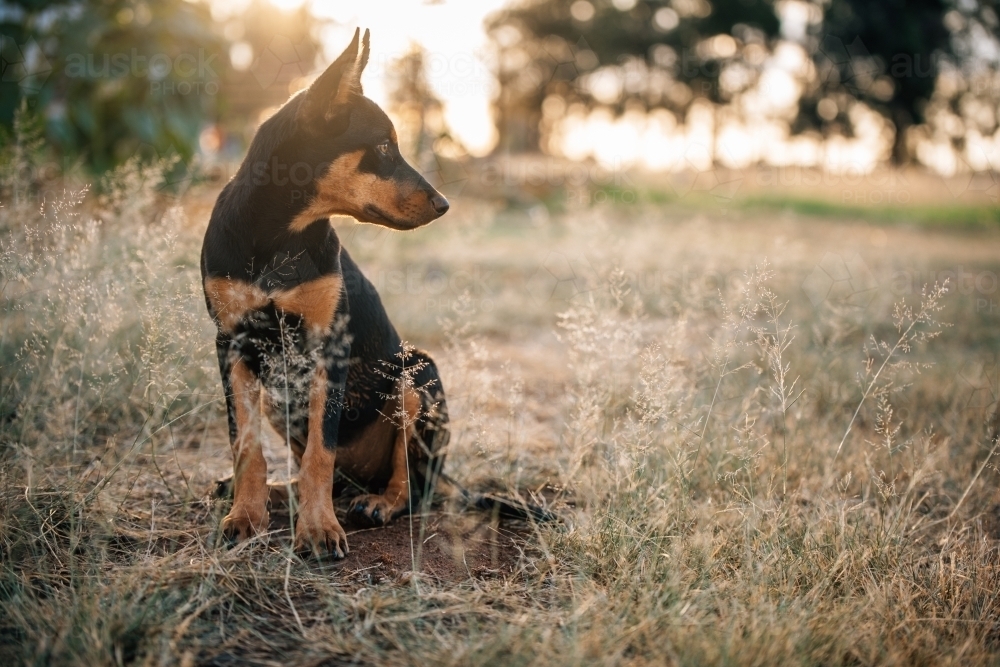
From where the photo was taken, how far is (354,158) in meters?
2.81

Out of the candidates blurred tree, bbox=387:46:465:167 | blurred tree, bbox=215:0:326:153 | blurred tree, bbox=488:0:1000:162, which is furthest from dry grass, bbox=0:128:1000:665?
blurred tree, bbox=488:0:1000:162

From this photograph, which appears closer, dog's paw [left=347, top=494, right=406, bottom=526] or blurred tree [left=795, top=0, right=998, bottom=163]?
dog's paw [left=347, top=494, right=406, bottom=526]

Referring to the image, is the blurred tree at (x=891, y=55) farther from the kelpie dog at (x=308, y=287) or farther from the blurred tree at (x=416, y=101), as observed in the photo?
the kelpie dog at (x=308, y=287)

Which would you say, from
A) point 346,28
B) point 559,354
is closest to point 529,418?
point 559,354

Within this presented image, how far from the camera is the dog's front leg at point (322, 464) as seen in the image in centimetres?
256

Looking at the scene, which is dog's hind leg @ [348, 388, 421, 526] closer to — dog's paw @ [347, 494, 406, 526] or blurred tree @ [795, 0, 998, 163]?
dog's paw @ [347, 494, 406, 526]

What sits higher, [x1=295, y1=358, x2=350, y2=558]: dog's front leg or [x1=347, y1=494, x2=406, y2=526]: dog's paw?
[x1=295, y1=358, x2=350, y2=558]: dog's front leg

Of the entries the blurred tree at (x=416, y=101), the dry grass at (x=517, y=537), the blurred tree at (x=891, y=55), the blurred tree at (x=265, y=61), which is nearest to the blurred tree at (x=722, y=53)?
the blurred tree at (x=891, y=55)

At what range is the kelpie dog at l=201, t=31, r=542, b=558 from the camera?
261 centimetres

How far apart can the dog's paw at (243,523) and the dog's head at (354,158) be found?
1.06 metres

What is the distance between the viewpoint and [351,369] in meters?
2.99

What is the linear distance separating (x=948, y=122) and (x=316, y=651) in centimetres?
3604

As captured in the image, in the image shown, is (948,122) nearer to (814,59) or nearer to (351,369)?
(814,59)

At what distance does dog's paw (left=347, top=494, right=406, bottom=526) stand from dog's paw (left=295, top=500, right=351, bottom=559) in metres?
0.25
